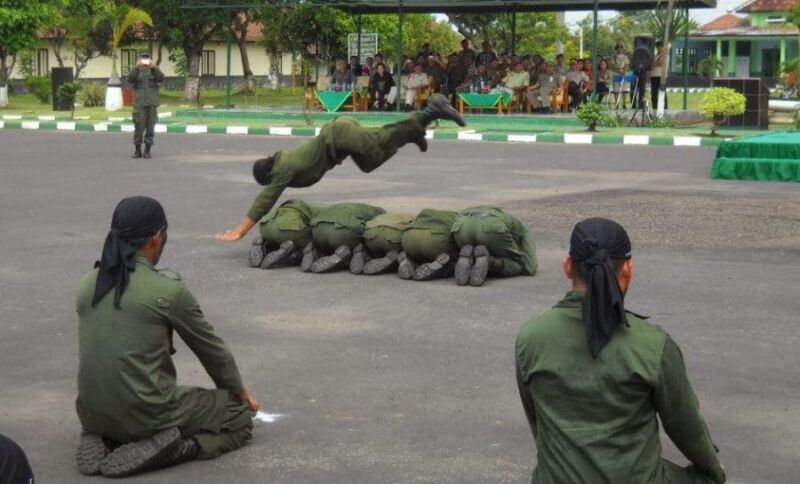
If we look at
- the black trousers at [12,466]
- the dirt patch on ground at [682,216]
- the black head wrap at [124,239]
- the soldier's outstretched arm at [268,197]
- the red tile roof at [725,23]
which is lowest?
the dirt patch on ground at [682,216]

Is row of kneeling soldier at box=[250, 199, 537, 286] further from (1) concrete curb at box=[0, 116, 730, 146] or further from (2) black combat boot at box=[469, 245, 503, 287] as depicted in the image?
(1) concrete curb at box=[0, 116, 730, 146]

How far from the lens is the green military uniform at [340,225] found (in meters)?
9.68

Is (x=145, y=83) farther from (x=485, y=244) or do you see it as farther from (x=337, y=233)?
(x=485, y=244)

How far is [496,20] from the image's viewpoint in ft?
163

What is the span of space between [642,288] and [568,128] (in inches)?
699

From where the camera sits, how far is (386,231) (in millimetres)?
9594

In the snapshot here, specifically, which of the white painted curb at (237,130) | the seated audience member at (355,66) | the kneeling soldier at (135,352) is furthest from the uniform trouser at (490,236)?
the seated audience member at (355,66)

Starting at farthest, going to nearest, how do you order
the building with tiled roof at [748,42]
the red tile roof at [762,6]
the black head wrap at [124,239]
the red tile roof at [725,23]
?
the red tile roof at [725,23] < the red tile roof at [762,6] < the building with tiled roof at [748,42] < the black head wrap at [124,239]

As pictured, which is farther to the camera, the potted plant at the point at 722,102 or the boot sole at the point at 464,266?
the potted plant at the point at 722,102

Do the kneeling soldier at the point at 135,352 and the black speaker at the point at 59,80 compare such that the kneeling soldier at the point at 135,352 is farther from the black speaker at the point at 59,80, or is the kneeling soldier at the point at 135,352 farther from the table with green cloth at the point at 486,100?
the black speaker at the point at 59,80

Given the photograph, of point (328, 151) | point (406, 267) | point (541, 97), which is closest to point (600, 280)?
point (406, 267)

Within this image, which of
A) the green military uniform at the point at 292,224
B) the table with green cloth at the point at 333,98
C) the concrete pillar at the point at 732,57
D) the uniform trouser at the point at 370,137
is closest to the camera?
the green military uniform at the point at 292,224

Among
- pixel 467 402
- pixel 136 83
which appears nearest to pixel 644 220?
pixel 467 402

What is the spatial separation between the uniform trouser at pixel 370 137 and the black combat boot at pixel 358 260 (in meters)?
0.99
